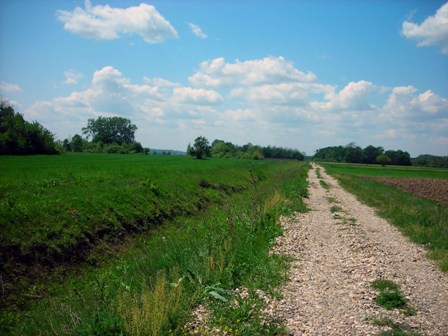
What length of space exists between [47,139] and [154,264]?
176ft

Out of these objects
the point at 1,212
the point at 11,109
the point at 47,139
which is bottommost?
the point at 1,212

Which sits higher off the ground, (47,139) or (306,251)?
(47,139)

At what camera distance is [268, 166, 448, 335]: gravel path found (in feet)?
20.9

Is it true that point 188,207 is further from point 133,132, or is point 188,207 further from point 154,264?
point 133,132

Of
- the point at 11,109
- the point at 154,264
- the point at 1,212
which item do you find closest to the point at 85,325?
the point at 154,264

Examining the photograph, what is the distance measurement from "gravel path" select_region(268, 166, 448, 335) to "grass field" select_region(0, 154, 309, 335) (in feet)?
2.00

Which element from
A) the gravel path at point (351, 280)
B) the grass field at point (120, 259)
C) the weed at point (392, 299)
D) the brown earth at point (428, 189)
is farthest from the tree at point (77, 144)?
the weed at point (392, 299)

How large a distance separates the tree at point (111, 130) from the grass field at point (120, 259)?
366 feet

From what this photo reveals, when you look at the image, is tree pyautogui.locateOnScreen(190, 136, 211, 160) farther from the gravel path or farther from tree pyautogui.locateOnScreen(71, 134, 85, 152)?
the gravel path

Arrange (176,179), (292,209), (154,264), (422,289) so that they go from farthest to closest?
(176,179), (292,209), (154,264), (422,289)

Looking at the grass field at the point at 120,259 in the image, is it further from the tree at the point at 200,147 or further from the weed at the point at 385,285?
the tree at the point at 200,147

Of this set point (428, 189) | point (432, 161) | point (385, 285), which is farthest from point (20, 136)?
point (432, 161)

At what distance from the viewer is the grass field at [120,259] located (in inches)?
246

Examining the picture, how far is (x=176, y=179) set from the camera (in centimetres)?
2680
